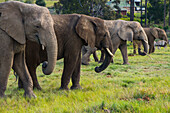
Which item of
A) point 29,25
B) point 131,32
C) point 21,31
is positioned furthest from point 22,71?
point 131,32

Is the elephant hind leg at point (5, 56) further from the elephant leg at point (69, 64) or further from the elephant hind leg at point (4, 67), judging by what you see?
the elephant leg at point (69, 64)

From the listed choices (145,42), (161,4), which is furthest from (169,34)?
(145,42)

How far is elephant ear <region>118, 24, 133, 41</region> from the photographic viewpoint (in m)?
15.4

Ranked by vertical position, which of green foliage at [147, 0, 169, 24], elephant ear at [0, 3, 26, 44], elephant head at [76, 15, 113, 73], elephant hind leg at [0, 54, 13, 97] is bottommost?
green foliage at [147, 0, 169, 24]

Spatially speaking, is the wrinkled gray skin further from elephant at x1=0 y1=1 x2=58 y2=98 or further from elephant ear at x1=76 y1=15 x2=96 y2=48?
elephant at x1=0 y1=1 x2=58 y2=98

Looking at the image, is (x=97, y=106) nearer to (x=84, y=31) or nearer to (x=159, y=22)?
(x=84, y=31)

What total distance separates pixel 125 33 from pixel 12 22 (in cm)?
973

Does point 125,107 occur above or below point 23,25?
below

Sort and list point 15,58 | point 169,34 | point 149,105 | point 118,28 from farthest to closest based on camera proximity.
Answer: point 169,34 → point 118,28 → point 15,58 → point 149,105

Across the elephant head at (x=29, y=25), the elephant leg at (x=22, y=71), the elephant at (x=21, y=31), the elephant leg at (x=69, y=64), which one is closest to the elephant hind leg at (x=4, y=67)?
the elephant at (x=21, y=31)

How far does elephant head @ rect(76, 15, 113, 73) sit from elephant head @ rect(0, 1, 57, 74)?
1623 mm

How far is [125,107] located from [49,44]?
7.58 feet

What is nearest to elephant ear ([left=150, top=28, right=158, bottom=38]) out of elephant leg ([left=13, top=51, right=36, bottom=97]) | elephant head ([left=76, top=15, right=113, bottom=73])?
elephant head ([left=76, top=15, right=113, bottom=73])

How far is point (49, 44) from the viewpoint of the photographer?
21.6 feet
